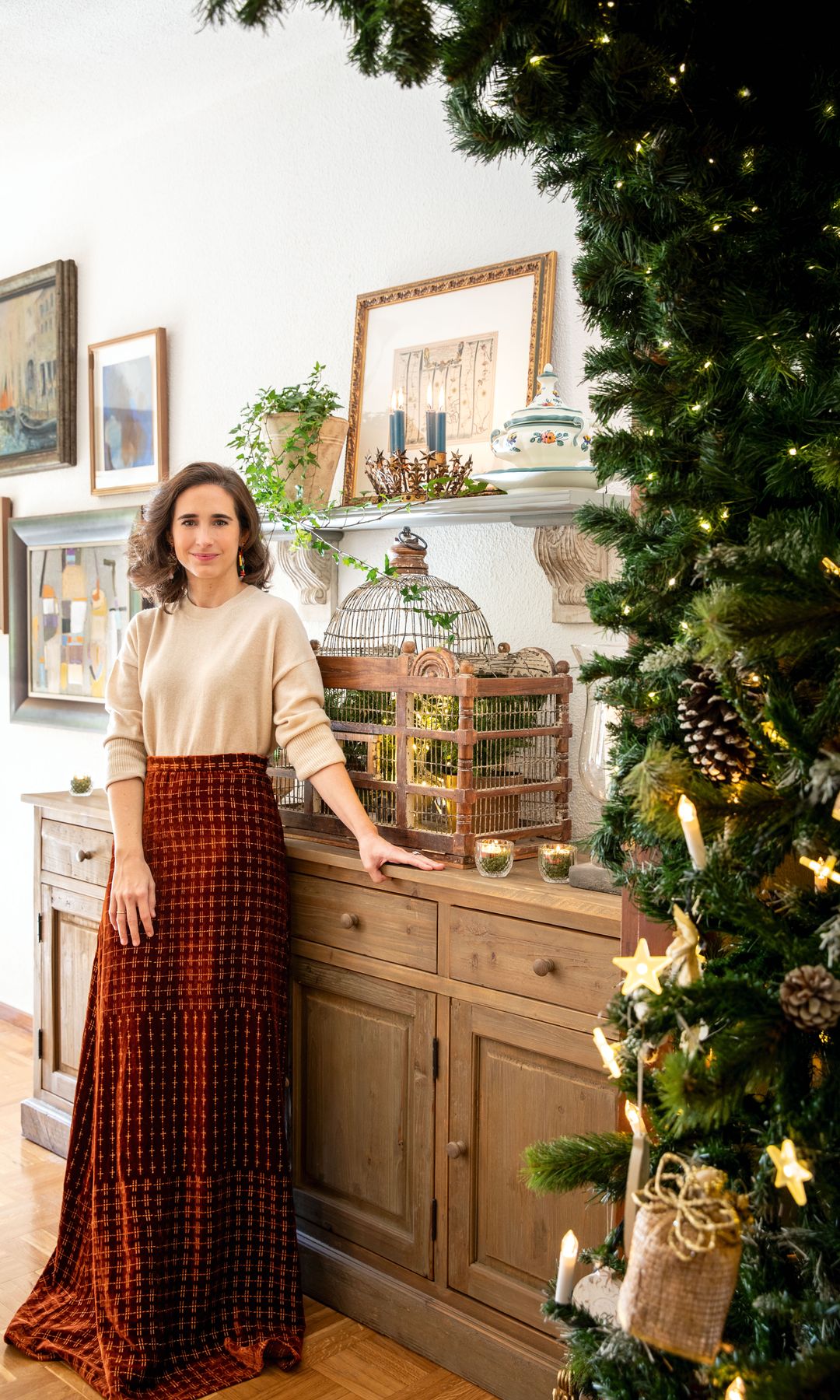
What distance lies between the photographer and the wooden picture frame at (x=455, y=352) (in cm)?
247

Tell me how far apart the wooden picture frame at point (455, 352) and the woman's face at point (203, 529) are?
1.59 ft

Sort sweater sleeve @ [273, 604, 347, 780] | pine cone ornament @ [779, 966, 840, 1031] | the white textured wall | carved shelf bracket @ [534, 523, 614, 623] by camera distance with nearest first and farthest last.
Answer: pine cone ornament @ [779, 966, 840, 1031] → sweater sleeve @ [273, 604, 347, 780] → carved shelf bracket @ [534, 523, 614, 623] → the white textured wall

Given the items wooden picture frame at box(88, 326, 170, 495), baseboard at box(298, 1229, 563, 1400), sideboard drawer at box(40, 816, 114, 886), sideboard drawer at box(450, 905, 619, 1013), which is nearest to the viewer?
sideboard drawer at box(450, 905, 619, 1013)

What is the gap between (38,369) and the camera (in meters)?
3.93

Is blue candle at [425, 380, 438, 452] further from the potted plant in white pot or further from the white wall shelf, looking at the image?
the potted plant in white pot

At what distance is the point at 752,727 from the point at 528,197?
1.91m

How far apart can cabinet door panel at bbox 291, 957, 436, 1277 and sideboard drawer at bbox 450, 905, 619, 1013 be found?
0.15 m

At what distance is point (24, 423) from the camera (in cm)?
403

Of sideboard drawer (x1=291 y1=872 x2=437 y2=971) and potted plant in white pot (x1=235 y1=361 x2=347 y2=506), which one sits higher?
potted plant in white pot (x1=235 y1=361 x2=347 y2=506)

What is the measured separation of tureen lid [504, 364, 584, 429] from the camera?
216cm

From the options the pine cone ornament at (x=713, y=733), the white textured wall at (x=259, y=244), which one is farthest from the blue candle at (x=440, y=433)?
the pine cone ornament at (x=713, y=733)

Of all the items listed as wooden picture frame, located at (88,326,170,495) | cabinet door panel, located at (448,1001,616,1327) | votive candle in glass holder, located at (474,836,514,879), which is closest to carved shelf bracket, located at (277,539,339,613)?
wooden picture frame, located at (88,326,170,495)

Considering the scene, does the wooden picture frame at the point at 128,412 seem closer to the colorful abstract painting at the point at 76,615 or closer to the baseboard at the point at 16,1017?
the colorful abstract painting at the point at 76,615

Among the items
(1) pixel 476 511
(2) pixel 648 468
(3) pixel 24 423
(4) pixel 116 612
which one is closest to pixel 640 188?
(2) pixel 648 468
